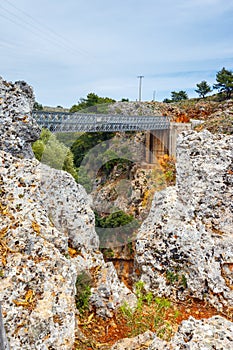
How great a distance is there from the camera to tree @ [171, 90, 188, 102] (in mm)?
50062

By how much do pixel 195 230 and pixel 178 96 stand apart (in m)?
44.3

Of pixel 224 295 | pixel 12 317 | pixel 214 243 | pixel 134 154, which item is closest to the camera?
pixel 12 317

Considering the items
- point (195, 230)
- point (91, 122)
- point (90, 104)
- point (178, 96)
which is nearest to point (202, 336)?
point (195, 230)

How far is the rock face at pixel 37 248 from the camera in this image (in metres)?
4.00

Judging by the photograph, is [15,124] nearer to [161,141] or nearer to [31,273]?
[31,273]

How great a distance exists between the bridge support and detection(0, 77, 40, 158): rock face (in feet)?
66.9

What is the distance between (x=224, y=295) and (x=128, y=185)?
17.9 meters

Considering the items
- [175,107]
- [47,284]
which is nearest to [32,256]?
[47,284]

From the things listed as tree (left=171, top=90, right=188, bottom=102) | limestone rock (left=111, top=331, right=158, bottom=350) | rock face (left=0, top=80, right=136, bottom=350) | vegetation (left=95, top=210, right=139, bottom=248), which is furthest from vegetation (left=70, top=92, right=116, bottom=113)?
limestone rock (left=111, top=331, right=158, bottom=350)

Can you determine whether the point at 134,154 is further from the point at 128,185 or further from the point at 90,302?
the point at 90,302

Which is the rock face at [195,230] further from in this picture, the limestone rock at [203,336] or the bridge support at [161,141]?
the bridge support at [161,141]

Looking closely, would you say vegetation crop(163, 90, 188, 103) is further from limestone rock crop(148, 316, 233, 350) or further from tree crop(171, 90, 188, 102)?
limestone rock crop(148, 316, 233, 350)

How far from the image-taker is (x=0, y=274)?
4227 millimetres

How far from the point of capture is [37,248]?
15.2 feet
